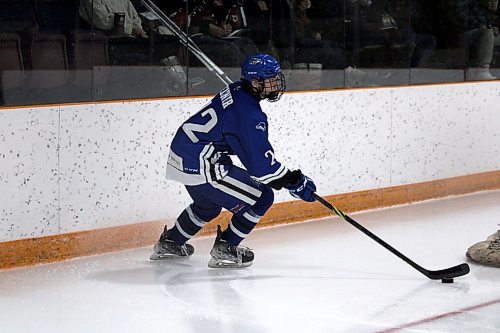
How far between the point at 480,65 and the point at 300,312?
3.81m

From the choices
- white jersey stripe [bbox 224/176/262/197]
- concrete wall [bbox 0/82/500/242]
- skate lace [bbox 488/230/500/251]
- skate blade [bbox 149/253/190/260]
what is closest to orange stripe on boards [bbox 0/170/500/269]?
concrete wall [bbox 0/82/500/242]

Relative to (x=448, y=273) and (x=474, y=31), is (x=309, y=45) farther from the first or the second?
(x=448, y=273)

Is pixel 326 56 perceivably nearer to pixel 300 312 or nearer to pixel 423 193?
pixel 423 193

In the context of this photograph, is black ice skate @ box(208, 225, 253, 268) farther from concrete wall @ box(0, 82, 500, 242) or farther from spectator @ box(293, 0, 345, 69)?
spectator @ box(293, 0, 345, 69)

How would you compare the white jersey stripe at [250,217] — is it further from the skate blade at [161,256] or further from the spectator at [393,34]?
the spectator at [393,34]

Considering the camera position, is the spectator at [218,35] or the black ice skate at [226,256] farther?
the spectator at [218,35]

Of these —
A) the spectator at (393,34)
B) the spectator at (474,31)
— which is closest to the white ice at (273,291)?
→ the spectator at (393,34)

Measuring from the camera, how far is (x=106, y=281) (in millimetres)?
4449

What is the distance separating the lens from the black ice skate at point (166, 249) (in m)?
→ 4.88

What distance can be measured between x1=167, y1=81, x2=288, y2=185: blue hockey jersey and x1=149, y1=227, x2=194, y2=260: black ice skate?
32 centimetres

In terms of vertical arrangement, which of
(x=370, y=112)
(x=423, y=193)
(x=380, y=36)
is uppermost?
(x=380, y=36)

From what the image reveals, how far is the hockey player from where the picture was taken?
14.5ft

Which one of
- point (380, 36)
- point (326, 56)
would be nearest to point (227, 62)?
point (326, 56)

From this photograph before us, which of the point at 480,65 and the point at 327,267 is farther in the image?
the point at 480,65
